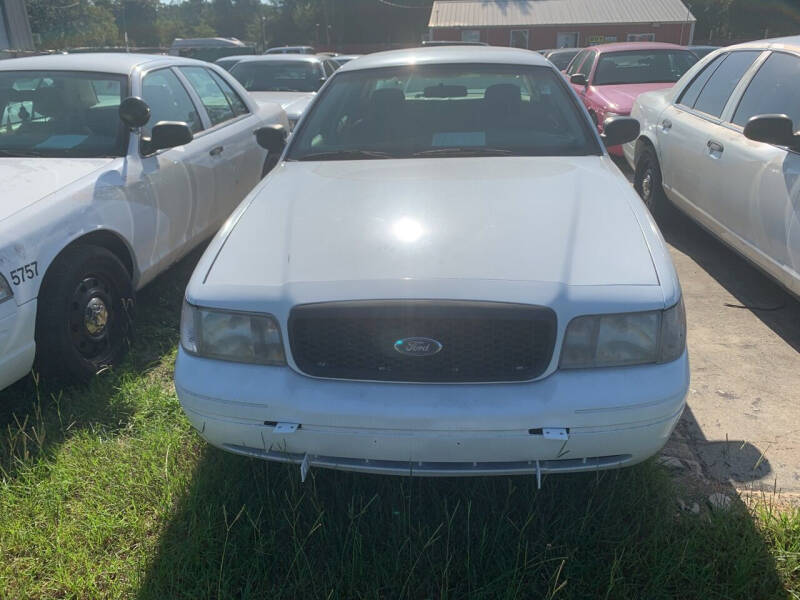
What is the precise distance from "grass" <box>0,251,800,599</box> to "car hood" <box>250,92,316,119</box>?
6157 mm

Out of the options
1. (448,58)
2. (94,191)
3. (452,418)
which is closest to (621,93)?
(448,58)

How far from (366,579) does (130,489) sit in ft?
3.44

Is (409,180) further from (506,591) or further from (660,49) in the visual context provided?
(660,49)

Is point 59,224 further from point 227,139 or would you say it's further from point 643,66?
point 643,66

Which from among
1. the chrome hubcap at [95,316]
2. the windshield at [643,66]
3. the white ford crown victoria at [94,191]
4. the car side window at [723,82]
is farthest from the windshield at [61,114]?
the windshield at [643,66]

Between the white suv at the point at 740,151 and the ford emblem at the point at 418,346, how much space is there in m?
2.41

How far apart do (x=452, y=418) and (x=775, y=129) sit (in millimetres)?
2730

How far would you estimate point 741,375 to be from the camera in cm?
357

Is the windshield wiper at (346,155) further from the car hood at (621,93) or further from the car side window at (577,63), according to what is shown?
the car side window at (577,63)

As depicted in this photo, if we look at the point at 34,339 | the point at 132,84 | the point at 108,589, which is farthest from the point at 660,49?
the point at 108,589

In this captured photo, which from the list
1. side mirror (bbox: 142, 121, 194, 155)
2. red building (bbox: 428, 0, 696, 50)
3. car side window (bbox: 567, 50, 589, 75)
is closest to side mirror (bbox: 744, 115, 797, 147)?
side mirror (bbox: 142, 121, 194, 155)

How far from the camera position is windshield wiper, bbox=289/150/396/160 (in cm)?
348

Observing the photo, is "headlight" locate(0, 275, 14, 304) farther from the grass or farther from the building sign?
the building sign

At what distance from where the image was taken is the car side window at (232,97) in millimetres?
5645
